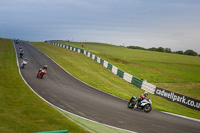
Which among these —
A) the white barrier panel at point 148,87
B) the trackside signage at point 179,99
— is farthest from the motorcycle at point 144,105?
the white barrier panel at point 148,87

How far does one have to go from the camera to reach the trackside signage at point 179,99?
20.0 meters

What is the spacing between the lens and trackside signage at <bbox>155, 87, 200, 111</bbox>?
65.7ft

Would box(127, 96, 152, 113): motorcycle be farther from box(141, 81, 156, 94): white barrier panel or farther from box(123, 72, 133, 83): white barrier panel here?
box(123, 72, 133, 83): white barrier panel

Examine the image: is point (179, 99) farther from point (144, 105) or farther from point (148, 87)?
point (144, 105)

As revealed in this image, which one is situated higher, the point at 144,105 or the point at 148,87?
the point at 148,87

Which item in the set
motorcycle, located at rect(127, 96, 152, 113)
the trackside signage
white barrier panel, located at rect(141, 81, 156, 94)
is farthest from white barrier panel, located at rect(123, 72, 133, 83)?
motorcycle, located at rect(127, 96, 152, 113)

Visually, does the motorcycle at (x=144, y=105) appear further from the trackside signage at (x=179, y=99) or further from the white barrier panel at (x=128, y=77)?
the white barrier panel at (x=128, y=77)

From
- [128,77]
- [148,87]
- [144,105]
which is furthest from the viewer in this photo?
[128,77]

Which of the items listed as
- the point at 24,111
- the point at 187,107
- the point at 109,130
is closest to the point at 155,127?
the point at 109,130

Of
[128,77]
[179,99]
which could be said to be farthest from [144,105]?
[128,77]

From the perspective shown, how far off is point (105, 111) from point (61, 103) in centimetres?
324

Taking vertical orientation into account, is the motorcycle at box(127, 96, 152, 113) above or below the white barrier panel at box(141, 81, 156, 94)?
below

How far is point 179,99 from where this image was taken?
2173 centimetres

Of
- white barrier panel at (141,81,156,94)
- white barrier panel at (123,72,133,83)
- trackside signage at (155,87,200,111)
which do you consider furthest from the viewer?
white barrier panel at (123,72,133,83)
